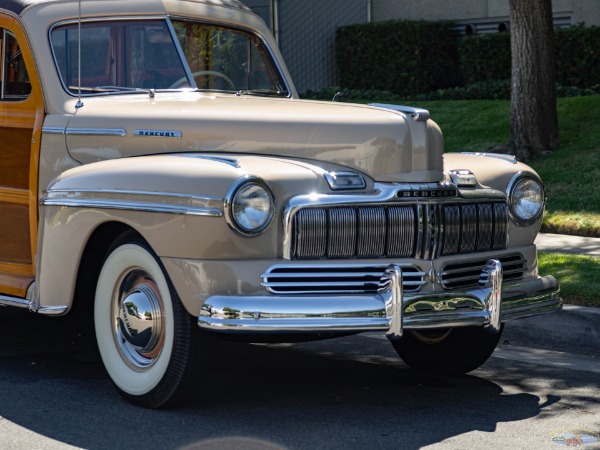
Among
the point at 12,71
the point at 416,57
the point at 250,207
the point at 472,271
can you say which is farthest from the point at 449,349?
the point at 416,57

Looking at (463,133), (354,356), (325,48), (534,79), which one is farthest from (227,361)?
(325,48)

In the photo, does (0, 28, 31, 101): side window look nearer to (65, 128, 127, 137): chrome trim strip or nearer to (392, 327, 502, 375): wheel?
(65, 128, 127, 137): chrome trim strip

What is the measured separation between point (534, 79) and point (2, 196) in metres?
7.89

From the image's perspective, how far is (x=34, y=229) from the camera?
5.96 m

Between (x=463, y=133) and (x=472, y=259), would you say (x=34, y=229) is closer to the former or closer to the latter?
(x=472, y=259)

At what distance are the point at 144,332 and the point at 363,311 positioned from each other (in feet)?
3.40

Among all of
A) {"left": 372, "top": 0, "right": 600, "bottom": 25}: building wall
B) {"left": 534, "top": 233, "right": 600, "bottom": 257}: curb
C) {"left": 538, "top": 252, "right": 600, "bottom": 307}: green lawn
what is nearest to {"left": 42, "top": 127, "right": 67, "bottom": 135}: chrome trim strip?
{"left": 538, "top": 252, "right": 600, "bottom": 307}: green lawn

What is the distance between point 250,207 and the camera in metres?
4.94

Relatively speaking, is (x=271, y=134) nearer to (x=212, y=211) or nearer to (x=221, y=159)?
(x=221, y=159)

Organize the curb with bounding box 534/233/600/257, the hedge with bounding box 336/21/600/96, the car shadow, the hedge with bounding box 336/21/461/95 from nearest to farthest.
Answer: the car shadow
the curb with bounding box 534/233/600/257
the hedge with bounding box 336/21/600/96
the hedge with bounding box 336/21/461/95

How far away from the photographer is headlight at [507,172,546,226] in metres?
5.72

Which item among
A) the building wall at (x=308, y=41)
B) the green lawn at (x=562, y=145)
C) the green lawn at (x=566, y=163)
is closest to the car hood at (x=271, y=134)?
the green lawn at (x=566, y=163)

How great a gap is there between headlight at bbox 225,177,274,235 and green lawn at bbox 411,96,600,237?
5.97 metres

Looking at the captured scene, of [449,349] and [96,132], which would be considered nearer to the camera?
[96,132]
